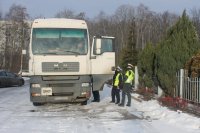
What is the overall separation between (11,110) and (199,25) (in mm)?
74633

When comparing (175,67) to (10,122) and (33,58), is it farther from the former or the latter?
(10,122)

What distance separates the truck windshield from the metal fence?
387 cm

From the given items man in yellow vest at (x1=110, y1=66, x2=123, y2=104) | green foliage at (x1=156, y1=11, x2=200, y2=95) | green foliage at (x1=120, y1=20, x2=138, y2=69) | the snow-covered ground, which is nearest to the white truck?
the snow-covered ground

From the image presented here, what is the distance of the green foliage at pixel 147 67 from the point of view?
74.6 ft

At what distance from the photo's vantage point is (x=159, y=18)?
313ft

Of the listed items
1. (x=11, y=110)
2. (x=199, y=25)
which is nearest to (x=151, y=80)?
(x=11, y=110)

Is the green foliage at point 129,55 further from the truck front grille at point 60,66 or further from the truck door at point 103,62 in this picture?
the truck front grille at point 60,66

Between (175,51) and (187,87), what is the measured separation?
5.94 feet

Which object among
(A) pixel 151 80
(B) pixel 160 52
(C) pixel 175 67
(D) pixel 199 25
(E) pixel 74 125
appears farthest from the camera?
(D) pixel 199 25

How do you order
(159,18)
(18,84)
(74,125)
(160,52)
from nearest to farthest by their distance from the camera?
(74,125) < (160,52) < (18,84) < (159,18)

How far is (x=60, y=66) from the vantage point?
1827 cm

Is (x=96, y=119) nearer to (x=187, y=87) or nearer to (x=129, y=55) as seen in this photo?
(x=187, y=87)

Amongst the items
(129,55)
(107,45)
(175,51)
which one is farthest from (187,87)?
(129,55)

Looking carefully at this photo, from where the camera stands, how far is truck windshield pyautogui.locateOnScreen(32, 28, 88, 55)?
60.0 ft
